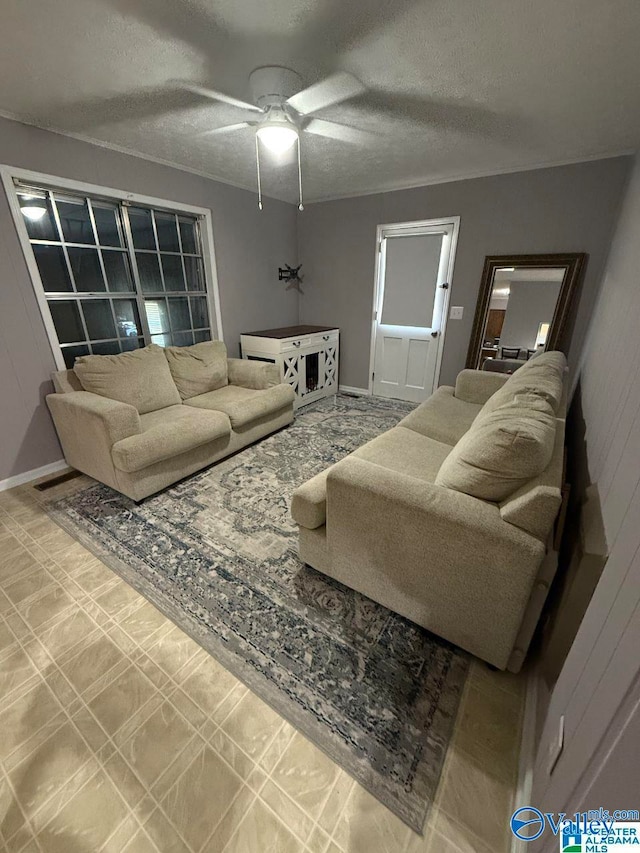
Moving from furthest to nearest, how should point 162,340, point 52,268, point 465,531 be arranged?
point 162,340, point 52,268, point 465,531

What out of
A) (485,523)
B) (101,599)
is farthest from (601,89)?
(101,599)

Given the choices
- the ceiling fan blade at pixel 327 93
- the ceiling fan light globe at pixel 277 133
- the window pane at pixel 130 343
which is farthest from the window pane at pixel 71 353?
the ceiling fan blade at pixel 327 93

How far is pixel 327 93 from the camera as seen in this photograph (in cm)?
178

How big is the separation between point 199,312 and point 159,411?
132cm

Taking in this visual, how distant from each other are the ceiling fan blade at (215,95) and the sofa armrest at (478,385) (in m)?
2.36

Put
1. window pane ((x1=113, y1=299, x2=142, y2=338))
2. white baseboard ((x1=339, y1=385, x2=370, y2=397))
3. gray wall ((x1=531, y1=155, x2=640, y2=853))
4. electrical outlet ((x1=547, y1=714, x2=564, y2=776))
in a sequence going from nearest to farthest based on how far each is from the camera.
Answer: gray wall ((x1=531, y1=155, x2=640, y2=853)), electrical outlet ((x1=547, y1=714, x2=564, y2=776)), window pane ((x1=113, y1=299, x2=142, y2=338)), white baseboard ((x1=339, y1=385, x2=370, y2=397))

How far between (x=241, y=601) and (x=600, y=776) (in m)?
1.30

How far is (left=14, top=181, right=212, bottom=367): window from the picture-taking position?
7.77 feet

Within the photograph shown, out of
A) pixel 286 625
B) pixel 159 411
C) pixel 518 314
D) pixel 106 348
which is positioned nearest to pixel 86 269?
pixel 106 348

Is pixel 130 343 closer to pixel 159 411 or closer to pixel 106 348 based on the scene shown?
pixel 106 348

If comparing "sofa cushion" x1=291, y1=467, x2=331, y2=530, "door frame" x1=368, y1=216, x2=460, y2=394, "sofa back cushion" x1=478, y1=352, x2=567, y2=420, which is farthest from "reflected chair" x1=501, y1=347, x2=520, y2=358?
"sofa cushion" x1=291, y1=467, x2=331, y2=530

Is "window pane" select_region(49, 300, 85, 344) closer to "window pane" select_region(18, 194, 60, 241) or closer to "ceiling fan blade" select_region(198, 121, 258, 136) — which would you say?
"window pane" select_region(18, 194, 60, 241)

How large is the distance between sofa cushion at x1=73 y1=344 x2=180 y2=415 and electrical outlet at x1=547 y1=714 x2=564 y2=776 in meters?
2.78

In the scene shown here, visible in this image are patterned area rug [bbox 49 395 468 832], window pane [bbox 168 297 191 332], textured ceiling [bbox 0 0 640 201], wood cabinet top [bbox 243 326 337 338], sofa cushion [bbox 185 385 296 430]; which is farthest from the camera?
wood cabinet top [bbox 243 326 337 338]
